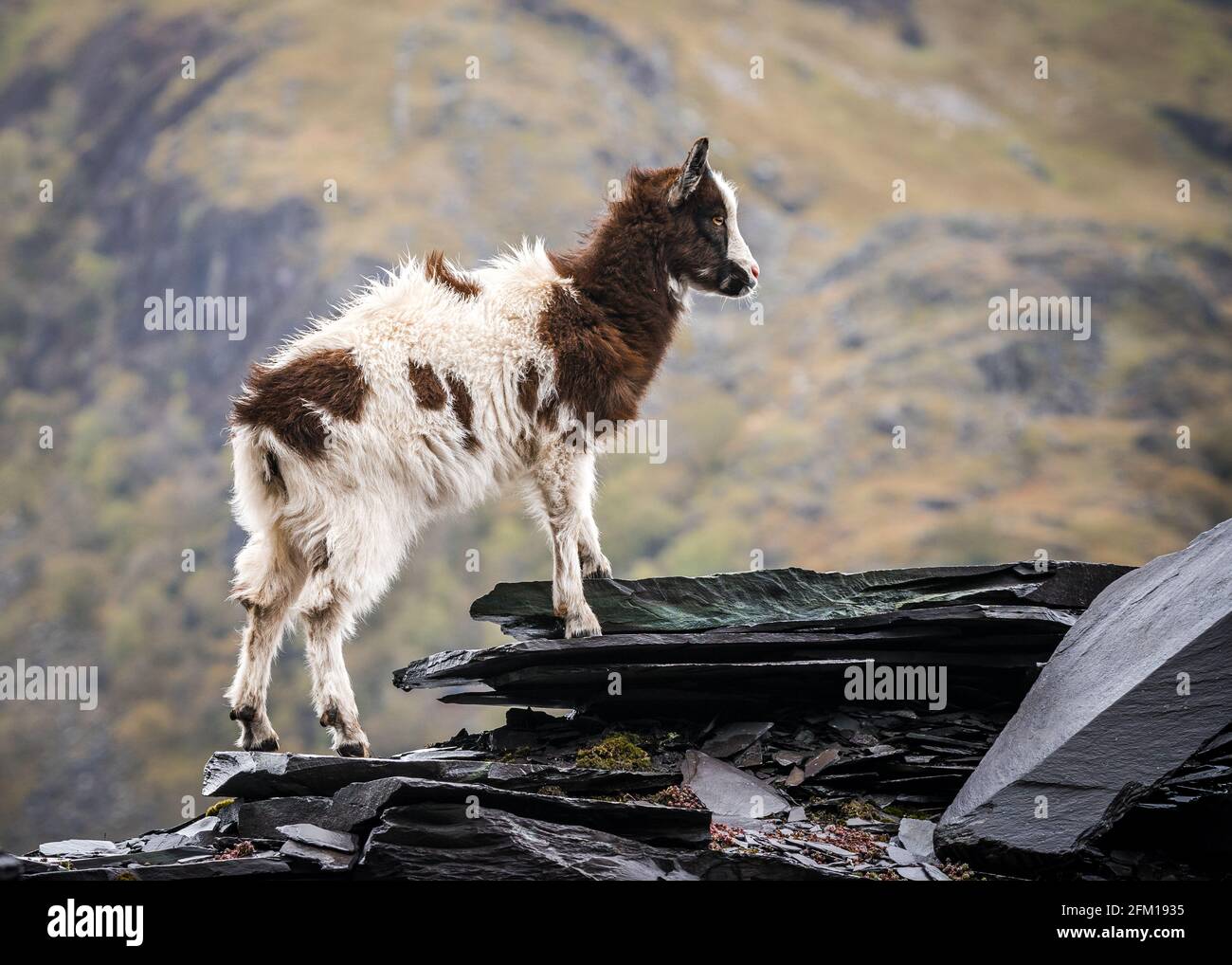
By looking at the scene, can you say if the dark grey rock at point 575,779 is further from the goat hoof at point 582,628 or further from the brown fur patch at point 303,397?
the brown fur patch at point 303,397

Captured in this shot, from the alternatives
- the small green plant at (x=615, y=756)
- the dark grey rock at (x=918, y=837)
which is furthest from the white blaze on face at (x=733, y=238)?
the dark grey rock at (x=918, y=837)

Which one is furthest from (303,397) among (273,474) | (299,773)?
(299,773)

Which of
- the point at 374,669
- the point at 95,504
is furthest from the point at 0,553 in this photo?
the point at 374,669

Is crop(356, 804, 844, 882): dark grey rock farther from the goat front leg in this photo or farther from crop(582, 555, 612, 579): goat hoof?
crop(582, 555, 612, 579): goat hoof

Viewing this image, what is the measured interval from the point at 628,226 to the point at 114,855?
7666mm

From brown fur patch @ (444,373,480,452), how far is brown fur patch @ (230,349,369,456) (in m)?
0.82

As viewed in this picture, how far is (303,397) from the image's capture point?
11609 mm

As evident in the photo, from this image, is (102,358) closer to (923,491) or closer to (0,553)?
(0,553)

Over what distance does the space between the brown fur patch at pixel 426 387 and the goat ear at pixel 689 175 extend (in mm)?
3208

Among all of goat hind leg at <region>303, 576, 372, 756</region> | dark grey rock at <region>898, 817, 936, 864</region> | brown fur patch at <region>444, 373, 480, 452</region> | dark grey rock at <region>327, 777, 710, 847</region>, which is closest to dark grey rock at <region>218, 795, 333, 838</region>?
dark grey rock at <region>327, 777, 710, 847</region>

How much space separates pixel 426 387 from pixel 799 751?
487cm

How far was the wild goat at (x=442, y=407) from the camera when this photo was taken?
11562 millimetres

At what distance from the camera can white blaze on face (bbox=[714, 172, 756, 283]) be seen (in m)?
13.5

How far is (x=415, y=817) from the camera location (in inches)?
396
